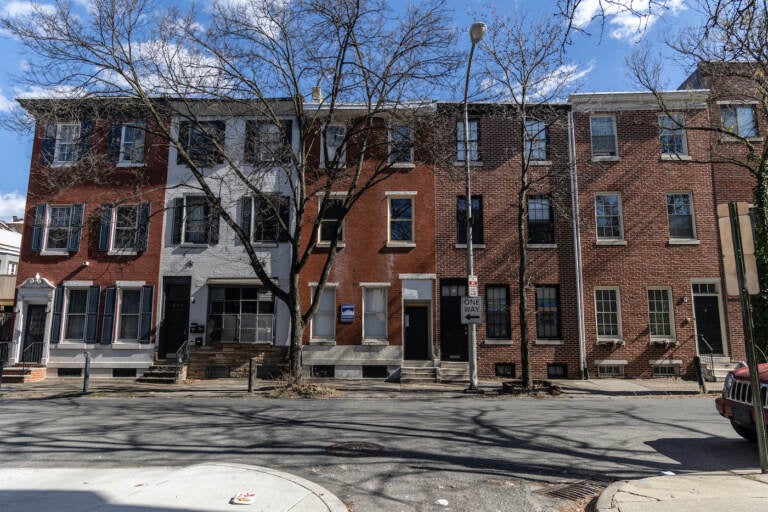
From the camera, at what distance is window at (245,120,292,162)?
1479 cm

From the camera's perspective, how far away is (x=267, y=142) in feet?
48.5

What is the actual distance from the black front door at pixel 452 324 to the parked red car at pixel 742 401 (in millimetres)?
11724

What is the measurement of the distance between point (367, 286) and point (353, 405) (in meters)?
7.99

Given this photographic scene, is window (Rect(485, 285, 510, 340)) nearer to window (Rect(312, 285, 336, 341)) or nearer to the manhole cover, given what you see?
window (Rect(312, 285, 336, 341))

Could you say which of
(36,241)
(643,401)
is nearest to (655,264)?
(643,401)

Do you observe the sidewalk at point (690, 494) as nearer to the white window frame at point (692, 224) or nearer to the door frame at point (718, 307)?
the door frame at point (718, 307)

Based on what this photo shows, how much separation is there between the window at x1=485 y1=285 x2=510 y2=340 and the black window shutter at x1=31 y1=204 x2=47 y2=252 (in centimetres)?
1836

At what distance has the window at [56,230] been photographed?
66.5ft

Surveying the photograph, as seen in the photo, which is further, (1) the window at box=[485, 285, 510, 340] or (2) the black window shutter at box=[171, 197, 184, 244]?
(2) the black window shutter at box=[171, 197, 184, 244]

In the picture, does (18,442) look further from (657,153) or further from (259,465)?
(657,153)

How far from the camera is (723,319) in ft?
61.4

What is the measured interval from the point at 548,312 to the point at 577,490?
14.2 m

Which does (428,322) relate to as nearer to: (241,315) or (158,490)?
(241,315)

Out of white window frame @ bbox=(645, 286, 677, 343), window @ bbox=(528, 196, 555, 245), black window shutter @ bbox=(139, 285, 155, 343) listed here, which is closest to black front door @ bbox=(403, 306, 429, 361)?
window @ bbox=(528, 196, 555, 245)
